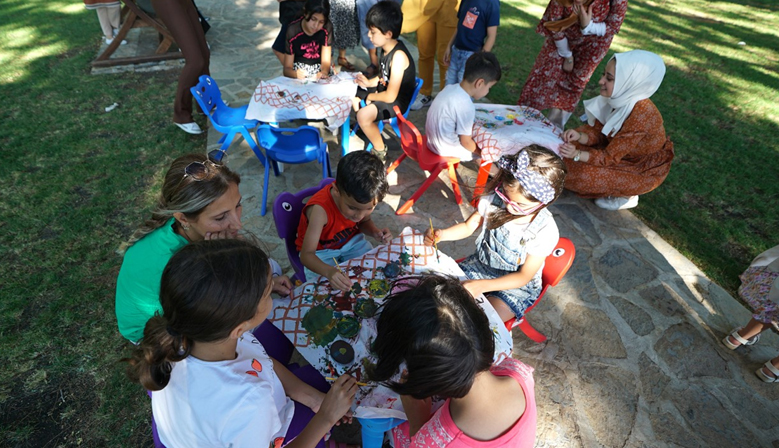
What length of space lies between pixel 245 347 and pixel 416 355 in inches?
30.2

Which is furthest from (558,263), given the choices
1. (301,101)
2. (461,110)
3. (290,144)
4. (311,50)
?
(311,50)

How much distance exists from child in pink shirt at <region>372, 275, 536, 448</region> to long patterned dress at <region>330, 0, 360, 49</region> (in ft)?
16.2

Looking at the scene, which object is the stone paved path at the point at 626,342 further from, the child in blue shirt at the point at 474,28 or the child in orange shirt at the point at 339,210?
the child in blue shirt at the point at 474,28

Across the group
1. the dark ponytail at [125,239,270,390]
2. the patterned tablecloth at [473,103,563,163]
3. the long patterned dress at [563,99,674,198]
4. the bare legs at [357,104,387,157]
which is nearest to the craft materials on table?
the patterned tablecloth at [473,103,563,163]

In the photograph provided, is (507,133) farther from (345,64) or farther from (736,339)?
(345,64)

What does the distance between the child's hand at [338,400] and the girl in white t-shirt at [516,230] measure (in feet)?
2.69

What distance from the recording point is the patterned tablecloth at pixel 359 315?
1627 millimetres

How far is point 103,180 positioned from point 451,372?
4.27 meters

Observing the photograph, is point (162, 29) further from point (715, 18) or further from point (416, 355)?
point (715, 18)

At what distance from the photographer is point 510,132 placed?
3271mm

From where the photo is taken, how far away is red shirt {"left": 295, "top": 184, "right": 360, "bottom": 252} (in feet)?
7.77

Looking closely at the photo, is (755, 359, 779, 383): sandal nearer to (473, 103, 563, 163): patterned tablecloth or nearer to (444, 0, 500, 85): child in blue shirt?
(473, 103, 563, 163): patterned tablecloth

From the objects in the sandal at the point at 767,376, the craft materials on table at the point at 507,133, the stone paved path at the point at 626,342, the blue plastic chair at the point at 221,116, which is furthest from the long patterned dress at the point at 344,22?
the sandal at the point at 767,376

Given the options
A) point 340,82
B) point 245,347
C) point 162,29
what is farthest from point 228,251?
point 162,29
